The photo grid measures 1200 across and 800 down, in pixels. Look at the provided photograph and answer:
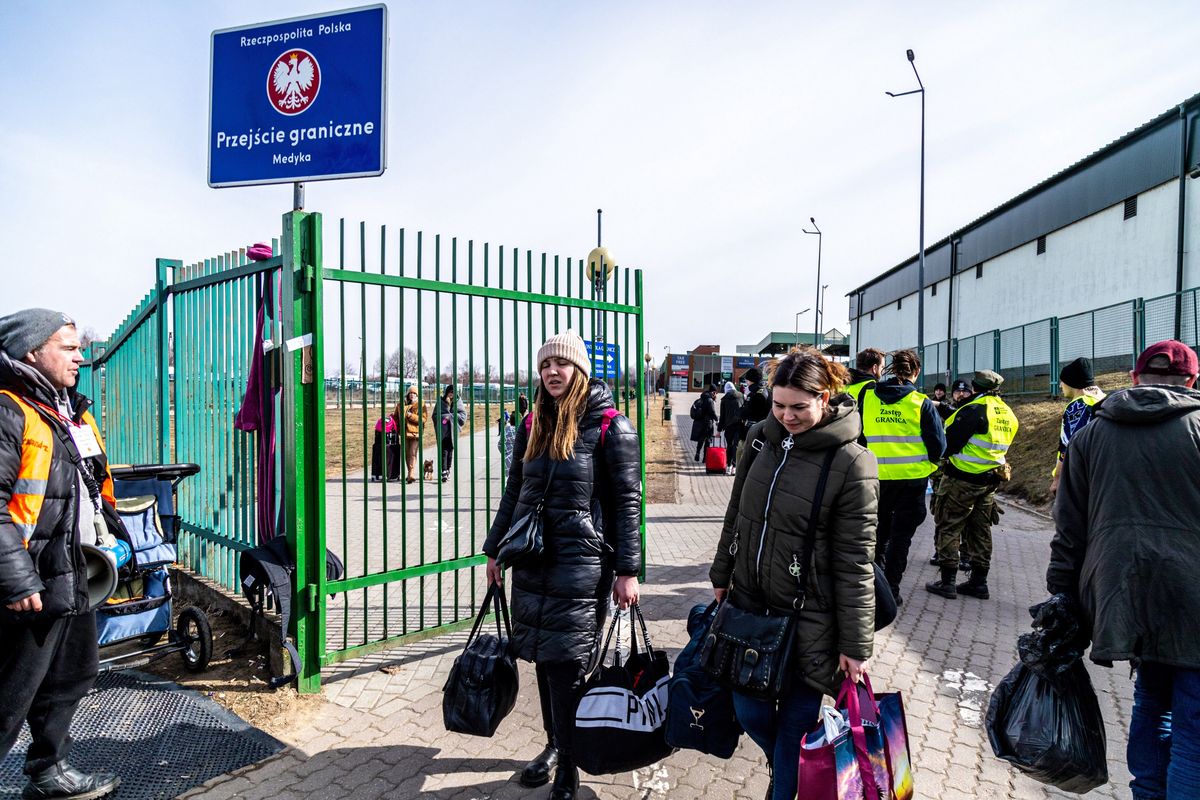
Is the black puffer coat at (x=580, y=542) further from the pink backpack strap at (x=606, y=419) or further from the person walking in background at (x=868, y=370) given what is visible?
the person walking in background at (x=868, y=370)

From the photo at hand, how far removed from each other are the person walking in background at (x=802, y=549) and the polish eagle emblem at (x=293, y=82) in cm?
316

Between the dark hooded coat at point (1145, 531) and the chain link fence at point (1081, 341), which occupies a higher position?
the chain link fence at point (1081, 341)

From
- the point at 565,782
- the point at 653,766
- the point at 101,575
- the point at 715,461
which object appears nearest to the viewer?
the point at 565,782

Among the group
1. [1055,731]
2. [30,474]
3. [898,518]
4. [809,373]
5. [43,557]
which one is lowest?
[1055,731]

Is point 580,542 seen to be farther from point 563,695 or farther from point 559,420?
point 563,695

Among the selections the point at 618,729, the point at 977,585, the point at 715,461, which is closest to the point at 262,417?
the point at 618,729

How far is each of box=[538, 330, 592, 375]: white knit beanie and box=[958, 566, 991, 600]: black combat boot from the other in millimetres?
4720

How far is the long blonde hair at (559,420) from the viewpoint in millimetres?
2801

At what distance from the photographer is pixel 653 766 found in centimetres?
319

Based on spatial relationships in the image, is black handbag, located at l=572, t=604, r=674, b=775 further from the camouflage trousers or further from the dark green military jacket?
the camouflage trousers

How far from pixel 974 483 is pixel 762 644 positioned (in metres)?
4.32

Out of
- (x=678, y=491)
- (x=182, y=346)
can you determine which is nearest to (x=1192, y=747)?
(x=182, y=346)

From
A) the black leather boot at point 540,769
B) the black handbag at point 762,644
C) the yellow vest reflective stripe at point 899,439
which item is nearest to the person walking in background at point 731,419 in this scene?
the yellow vest reflective stripe at point 899,439

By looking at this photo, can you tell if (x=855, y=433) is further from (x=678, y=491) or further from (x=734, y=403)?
(x=734, y=403)
